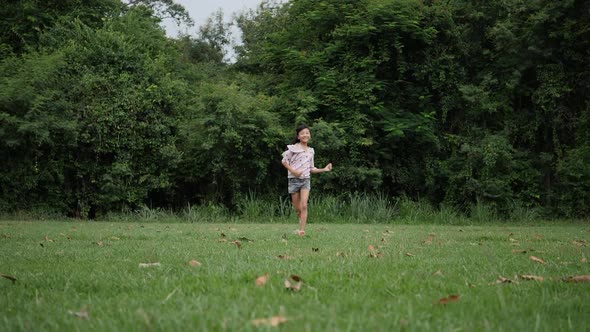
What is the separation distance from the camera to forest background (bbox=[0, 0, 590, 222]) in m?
14.9

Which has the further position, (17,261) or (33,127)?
(33,127)

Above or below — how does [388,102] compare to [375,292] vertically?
above

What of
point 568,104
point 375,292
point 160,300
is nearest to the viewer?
point 160,300

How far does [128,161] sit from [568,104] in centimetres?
1437

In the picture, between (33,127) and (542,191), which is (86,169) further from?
(542,191)

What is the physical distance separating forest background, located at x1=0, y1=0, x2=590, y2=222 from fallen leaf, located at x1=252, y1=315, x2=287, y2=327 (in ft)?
41.6

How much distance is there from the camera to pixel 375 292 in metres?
2.88

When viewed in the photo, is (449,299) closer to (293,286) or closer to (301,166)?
(293,286)

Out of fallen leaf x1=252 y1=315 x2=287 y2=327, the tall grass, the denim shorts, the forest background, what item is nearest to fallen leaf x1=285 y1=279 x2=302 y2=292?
fallen leaf x1=252 y1=315 x2=287 y2=327

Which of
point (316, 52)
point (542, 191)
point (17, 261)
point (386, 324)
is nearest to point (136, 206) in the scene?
point (316, 52)

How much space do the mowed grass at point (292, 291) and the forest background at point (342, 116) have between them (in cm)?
1053

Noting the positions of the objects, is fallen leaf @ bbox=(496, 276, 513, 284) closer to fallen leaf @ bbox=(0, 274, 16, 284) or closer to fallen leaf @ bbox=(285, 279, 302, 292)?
fallen leaf @ bbox=(285, 279, 302, 292)

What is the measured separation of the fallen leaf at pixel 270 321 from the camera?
2.00 metres

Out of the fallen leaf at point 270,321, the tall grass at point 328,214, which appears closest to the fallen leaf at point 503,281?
the fallen leaf at point 270,321
